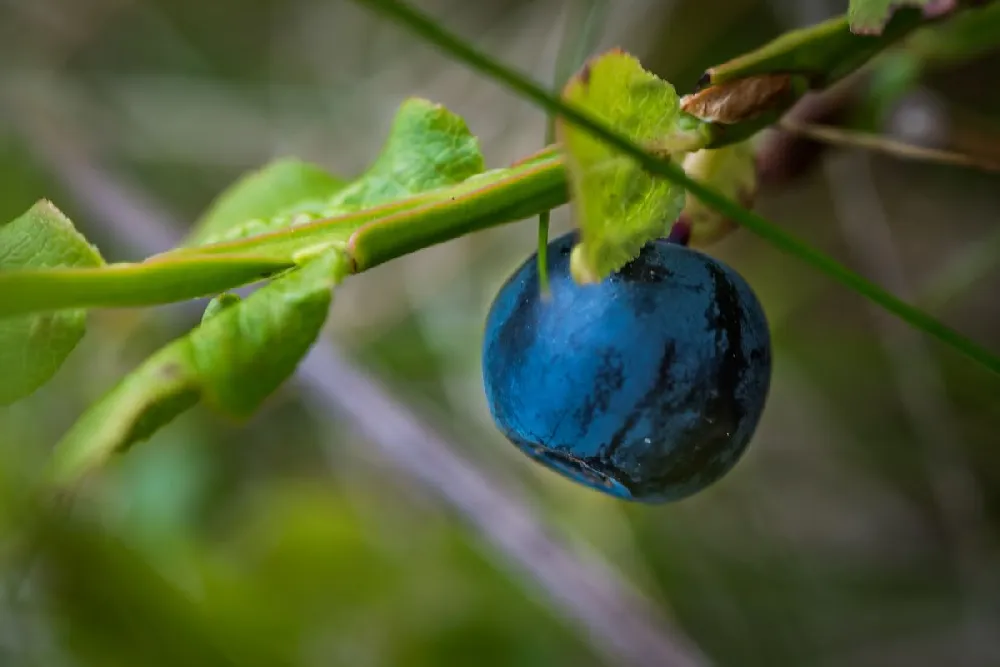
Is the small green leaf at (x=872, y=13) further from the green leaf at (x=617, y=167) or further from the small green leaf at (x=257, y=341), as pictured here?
the small green leaf at (x=257, y=341)

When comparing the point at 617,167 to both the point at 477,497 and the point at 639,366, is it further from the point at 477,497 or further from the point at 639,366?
the point at 477,497

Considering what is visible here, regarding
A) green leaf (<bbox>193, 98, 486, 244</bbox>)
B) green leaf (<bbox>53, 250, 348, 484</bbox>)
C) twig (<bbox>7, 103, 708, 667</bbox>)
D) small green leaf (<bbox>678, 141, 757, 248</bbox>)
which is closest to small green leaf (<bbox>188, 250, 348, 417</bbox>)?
green leaf (<bbox>53, 250, 348, 484</bbox>)

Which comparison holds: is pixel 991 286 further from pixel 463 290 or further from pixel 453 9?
pixel 453 9

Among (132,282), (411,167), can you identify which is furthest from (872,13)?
(132,282)

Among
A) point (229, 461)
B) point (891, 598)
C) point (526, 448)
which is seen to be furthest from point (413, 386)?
point (526, 448)

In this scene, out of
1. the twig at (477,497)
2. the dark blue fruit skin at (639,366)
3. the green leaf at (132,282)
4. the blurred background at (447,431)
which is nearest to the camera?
the green leaf at (132,282)

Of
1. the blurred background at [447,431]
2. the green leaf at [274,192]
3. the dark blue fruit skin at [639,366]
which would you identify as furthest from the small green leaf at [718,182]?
the blurred background at [447,431]
